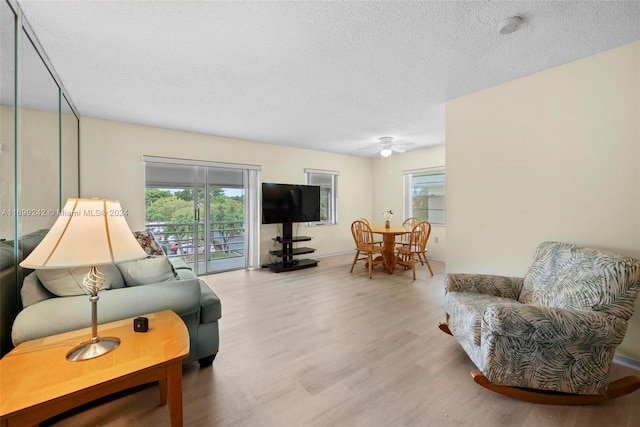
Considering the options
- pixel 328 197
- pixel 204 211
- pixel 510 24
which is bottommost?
pixel 204 211

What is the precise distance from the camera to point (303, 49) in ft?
6.66

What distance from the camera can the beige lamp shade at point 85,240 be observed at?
3.67 feet

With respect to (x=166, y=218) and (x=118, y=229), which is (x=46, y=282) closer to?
(x=118, y=229)

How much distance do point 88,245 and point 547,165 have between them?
3247 millimetres

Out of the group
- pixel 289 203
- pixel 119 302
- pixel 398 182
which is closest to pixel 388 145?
pixel 398 182

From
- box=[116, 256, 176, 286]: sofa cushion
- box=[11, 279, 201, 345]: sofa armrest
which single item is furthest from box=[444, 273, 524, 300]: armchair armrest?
box=[116, 256, 176, 286]: sofa cushion

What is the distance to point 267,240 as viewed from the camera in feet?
16.9

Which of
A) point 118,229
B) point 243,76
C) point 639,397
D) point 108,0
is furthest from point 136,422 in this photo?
point 639,397

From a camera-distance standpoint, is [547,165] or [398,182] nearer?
[547,165]

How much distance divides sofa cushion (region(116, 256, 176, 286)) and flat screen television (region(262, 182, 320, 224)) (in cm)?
273

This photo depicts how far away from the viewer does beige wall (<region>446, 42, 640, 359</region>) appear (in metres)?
1.98

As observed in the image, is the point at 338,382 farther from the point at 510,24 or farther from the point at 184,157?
the point at 184,157

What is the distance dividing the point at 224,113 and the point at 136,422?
3098 millimetres

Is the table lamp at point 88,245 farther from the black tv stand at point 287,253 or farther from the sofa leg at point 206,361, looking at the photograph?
the black tv stand at point 287,253
